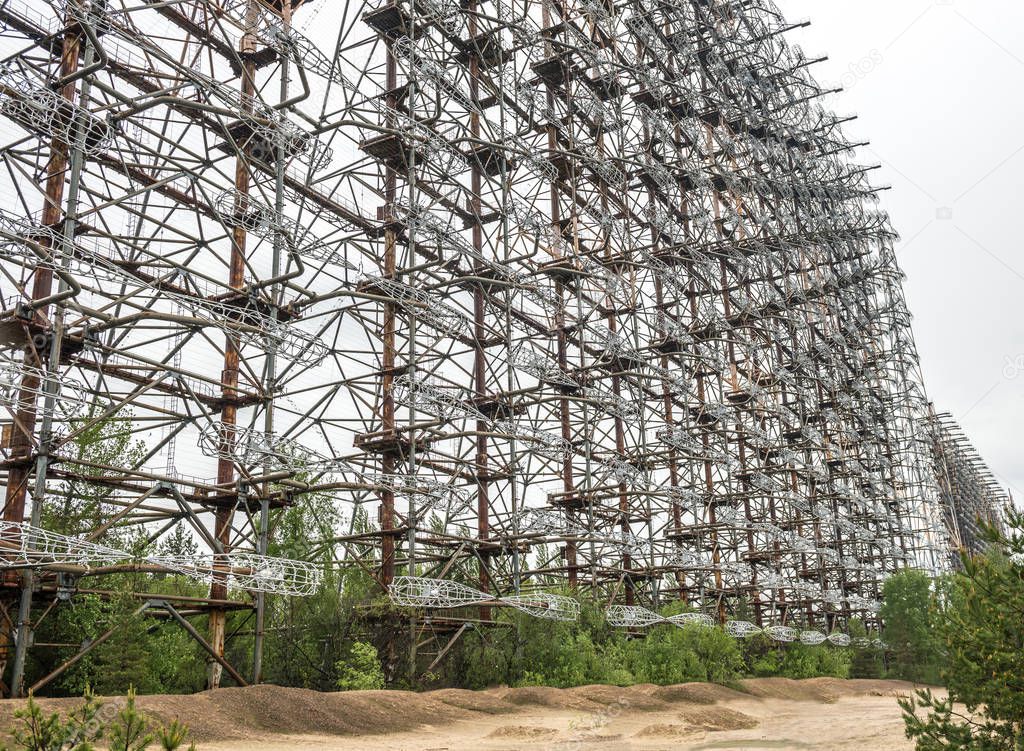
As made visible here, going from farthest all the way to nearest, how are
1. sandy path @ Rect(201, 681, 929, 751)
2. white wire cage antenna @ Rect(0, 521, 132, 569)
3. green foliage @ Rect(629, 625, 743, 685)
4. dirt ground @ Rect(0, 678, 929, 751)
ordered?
green foliage @ Rect(629, 625, 743, 685), sandy path @ Rect(201, 681, 929, 751), dirt ground @ Rect(0, 678, 929, 751), white wire cage antenna @ Rect(0, 521, 132, 569)

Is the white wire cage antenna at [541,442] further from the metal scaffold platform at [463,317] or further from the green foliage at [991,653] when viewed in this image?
the green foliage at [991,653]

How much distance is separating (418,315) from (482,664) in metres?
8.90

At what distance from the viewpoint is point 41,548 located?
14.9 meters

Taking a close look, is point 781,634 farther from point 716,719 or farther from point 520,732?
point 520,732

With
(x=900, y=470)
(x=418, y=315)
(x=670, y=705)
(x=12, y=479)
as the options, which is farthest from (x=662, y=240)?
(x=900, y=470)

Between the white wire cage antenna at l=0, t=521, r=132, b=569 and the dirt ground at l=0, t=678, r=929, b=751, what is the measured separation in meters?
1.82

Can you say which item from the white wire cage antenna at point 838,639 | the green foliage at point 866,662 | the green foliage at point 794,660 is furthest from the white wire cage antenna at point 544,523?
the green foliage at point 866,662

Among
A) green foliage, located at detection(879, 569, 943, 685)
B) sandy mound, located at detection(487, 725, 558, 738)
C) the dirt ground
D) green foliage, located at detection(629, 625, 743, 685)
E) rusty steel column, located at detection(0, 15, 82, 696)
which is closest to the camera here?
the dirt ground

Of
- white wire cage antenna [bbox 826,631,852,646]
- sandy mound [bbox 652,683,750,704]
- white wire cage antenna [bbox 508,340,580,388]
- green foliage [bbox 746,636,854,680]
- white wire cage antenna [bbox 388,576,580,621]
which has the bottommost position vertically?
sandy mound [bbox 652,683,750,704]

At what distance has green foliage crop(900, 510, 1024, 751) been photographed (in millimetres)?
8398

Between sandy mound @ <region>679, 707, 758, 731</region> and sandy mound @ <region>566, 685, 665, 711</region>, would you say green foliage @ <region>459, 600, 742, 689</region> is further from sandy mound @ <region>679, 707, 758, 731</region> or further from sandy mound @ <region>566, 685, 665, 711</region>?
sandy mound @ <region>679, 707, 758, 731</region>

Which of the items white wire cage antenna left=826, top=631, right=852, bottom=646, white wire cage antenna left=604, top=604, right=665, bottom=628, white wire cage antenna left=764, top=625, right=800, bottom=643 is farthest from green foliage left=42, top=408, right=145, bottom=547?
white wire cage antenna left=826, top=631, right=852, bottom=646

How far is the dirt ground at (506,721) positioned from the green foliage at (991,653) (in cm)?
689

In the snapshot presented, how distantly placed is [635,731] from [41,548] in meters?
10.6
